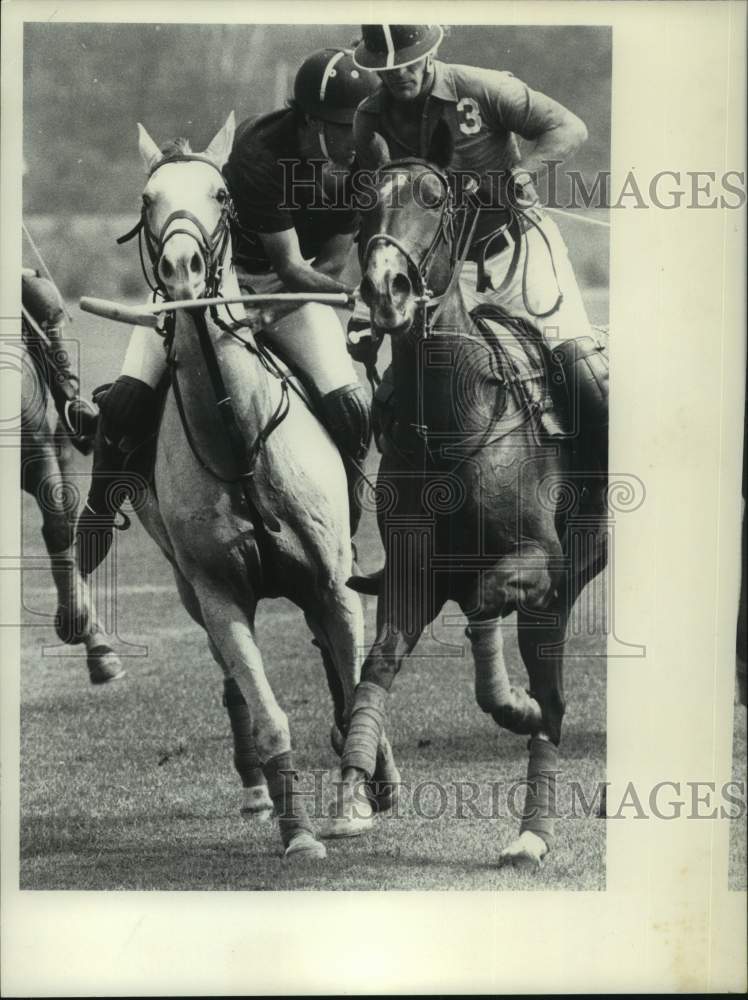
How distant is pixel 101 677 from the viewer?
584cm

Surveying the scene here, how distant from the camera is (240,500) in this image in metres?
5.75

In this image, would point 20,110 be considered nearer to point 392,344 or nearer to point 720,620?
point 392,344

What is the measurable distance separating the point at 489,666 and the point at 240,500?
1.21 metres

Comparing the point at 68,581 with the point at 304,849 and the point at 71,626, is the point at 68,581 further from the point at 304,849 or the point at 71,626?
the point at 304,849

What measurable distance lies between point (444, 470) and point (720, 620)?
128 centimetres

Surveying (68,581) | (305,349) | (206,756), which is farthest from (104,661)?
(305,349)

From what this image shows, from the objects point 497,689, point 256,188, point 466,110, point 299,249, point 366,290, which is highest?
point 466,110

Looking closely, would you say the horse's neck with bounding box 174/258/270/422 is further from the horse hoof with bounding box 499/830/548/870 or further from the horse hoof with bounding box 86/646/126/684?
the horse hoof with bounding box 499/830/548/870

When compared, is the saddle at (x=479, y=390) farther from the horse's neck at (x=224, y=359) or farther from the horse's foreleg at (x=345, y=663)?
the horse's foreleg at (x=345, y=663)

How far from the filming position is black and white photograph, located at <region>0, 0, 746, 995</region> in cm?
570

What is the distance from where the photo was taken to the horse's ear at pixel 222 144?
566 cm

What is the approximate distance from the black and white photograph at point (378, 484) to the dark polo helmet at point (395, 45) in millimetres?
13

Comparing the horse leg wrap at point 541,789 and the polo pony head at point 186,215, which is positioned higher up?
the polo pony head at point 186,215

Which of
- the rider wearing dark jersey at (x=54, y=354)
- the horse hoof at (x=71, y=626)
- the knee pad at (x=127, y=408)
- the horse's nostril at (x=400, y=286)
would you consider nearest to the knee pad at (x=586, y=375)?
the horse's nostril at (x=400, y=286)
